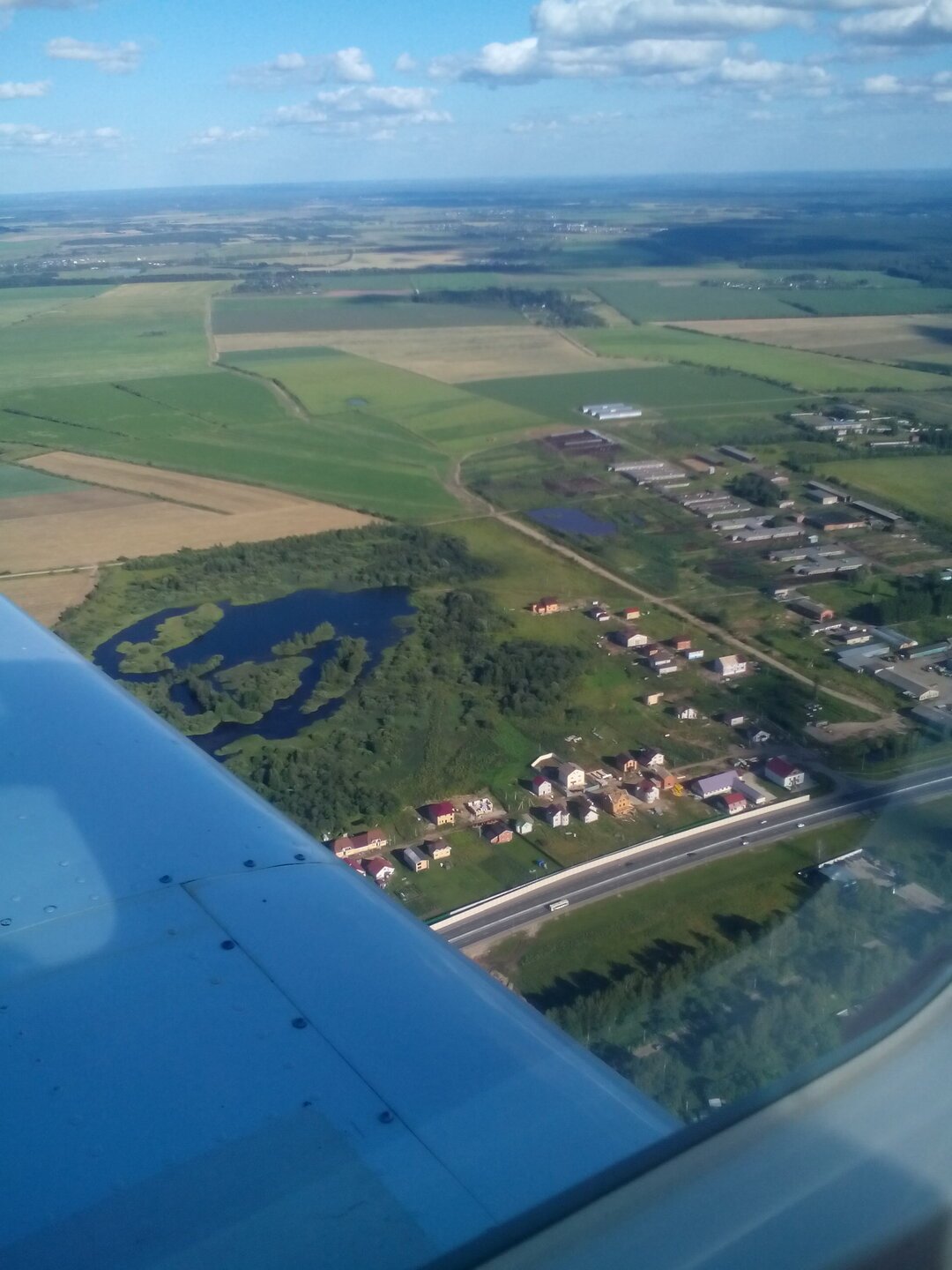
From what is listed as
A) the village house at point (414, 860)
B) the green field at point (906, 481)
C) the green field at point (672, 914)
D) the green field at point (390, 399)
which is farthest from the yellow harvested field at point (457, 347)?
the green field at point (672, 914)

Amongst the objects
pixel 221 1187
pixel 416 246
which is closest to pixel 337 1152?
pixel 221 1187

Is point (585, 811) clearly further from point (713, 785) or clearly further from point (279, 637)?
point (279, 637)

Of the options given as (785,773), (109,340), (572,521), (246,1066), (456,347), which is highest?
(246,1066)

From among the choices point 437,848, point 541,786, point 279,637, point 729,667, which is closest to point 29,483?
point 279,637

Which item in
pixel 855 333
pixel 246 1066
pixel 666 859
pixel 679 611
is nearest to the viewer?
pixel 246 1066

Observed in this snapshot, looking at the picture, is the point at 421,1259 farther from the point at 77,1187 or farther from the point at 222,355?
the point at 222,355

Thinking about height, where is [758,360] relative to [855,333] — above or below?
below
